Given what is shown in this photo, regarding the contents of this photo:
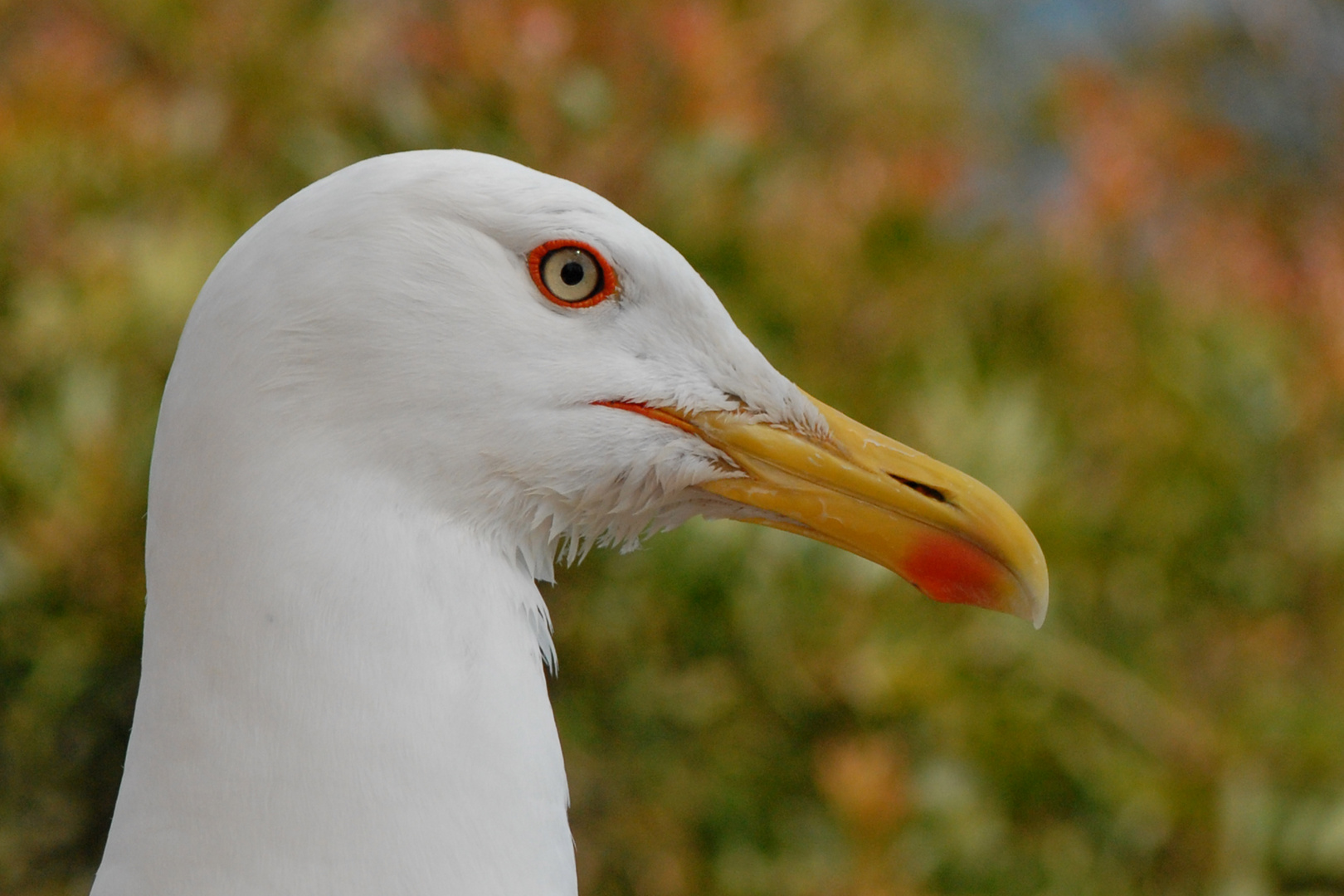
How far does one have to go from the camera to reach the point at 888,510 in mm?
1502

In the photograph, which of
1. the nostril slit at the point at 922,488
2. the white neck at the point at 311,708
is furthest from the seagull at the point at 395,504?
the nostril slit at the point at 922,488

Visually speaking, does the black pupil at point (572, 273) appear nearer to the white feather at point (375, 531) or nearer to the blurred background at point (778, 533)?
the white feather at point (375, 531)

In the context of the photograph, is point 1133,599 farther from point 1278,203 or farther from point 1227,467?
point 1278,203

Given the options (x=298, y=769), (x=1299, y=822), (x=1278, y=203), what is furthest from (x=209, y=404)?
(x=1278, y=203)

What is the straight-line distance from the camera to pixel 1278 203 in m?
7.44

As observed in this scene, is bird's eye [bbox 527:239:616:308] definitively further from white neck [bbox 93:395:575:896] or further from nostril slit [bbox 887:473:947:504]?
nostril slit [bbox 887:473:947:504]

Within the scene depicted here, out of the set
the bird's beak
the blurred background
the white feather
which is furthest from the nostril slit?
the blurred background

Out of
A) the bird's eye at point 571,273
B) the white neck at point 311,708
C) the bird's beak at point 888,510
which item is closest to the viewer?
the white neck at point 311,708

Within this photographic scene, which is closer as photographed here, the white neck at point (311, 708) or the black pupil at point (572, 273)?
the white neck at point (311, 708)

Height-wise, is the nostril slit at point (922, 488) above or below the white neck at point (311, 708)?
above

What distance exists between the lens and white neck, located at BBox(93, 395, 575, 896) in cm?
121

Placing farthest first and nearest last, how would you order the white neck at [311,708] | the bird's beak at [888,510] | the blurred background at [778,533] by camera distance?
the blurred background at [778,533]
the bird's beak at [888,510]
the white neck at [311,708]

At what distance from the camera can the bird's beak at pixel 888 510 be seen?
4.86 ft

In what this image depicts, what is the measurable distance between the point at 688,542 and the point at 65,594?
1.40 metres
